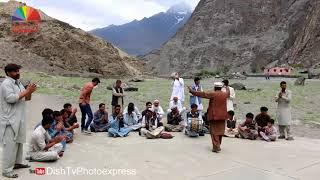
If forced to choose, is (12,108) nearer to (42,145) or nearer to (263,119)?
(42,145)

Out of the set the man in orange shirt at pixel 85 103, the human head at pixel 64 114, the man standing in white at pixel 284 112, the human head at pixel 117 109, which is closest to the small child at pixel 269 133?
the man standing in white at pixel 284 112

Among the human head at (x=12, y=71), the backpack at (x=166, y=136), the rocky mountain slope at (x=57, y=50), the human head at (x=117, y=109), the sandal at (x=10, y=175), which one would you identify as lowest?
the sandal at (x=10, y=175)

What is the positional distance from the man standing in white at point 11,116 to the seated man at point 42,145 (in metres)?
0.74

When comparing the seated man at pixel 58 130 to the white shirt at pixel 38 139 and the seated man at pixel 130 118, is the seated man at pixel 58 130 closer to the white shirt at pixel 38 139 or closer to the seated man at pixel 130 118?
→ the white shirt at pixel 38 139

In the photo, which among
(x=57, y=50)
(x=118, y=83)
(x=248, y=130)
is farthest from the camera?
(x=57, y=50)

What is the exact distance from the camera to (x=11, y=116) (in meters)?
7.29

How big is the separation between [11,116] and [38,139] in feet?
3.31

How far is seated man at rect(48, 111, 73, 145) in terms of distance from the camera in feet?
30.6

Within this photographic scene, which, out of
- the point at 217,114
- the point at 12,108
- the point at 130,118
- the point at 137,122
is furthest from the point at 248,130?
the point at 12,108

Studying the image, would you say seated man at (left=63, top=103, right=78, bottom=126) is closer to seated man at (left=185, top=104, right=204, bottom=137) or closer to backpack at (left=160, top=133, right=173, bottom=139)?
backpack at (left=160, top=133, right=173, bottom=139)

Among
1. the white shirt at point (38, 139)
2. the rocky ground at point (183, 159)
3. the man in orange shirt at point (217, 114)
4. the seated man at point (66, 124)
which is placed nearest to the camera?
the rocky ground at point (183, 159)

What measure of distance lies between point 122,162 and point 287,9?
11624 centimetres

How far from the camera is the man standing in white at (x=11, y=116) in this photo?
725 cm

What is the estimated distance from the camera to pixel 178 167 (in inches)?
329
